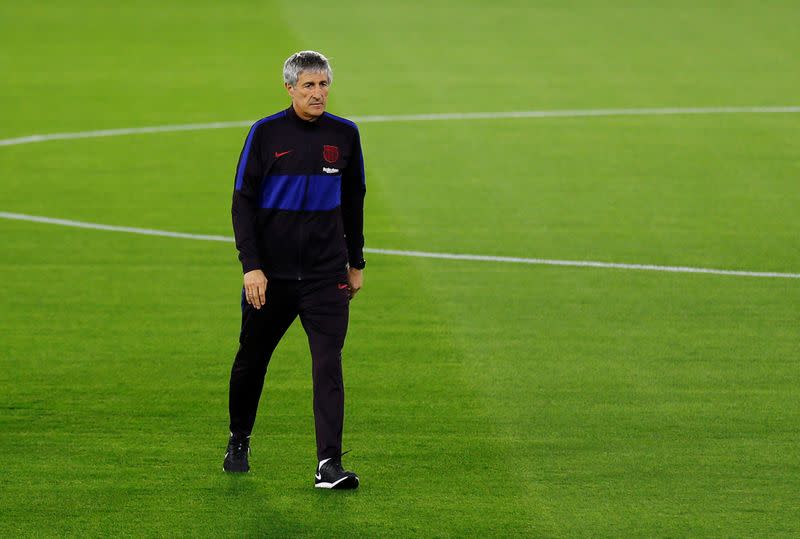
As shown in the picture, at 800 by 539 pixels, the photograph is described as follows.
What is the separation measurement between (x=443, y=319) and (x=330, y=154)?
386cm

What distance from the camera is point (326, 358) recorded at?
27.2ft

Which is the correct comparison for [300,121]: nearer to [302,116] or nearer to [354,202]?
[302,116]

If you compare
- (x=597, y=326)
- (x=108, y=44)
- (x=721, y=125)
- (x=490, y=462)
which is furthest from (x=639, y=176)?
(x=108, y=44)

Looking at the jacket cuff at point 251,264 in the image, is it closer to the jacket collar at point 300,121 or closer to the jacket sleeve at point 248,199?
the jacket sleeve at point 248,199

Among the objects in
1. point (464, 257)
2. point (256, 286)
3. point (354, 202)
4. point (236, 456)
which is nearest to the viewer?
point (256, 286)

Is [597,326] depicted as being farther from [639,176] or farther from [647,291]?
[639,176]

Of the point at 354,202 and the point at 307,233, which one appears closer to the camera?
the point at 307,233

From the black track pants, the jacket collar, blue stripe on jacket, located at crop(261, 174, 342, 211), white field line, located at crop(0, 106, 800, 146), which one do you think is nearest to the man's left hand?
the black track pants

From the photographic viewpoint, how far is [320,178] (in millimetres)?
8188

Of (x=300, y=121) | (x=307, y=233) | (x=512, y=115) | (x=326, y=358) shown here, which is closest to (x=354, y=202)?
(x=307, y=233)

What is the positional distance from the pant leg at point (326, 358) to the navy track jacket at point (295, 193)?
0.31 ft

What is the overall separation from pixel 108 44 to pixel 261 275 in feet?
65.2

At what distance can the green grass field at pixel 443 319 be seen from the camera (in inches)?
327

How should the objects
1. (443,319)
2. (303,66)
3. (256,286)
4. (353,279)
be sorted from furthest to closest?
(443,319) → (353,279) → (256,286) → (303,66)
